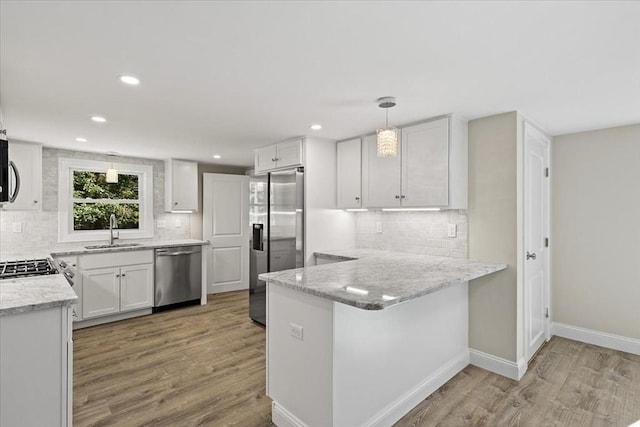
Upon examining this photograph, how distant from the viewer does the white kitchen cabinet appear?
5.16 feet

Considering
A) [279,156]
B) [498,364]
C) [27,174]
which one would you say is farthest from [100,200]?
[498,364]

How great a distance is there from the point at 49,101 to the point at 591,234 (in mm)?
5087

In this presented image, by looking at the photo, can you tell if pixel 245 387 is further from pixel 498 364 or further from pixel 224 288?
pixel 224 288

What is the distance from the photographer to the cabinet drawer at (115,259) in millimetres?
4041

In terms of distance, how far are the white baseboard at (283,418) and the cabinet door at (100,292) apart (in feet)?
10.0

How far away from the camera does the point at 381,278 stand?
222cm

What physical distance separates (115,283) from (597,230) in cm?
556

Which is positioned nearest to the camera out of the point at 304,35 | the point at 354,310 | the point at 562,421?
the point at 304,35

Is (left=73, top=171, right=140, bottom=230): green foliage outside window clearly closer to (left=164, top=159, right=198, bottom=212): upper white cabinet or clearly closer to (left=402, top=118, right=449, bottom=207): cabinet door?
(left=164, top=159, right=198, bottom=212): upper white cabinet

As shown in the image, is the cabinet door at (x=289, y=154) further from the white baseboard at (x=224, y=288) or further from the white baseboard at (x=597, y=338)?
the white baseboard at (x=597, y=338)

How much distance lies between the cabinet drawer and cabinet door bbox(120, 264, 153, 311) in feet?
0.26

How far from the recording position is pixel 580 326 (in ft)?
11.7

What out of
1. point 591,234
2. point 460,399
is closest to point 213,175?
point 460,399

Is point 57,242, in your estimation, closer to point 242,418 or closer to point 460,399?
point 242,418
